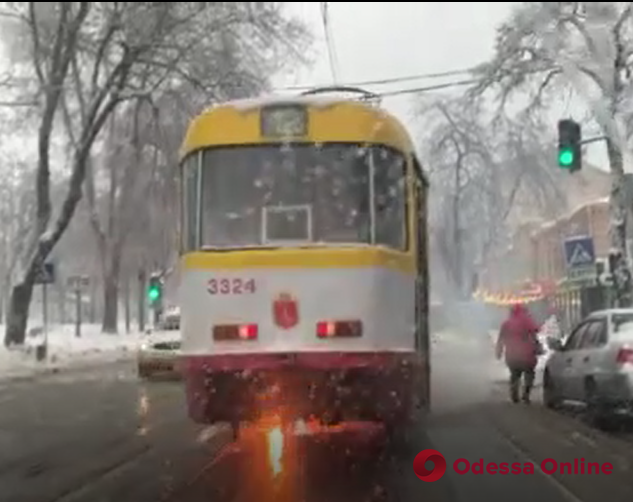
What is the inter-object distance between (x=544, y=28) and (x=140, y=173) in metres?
22.9

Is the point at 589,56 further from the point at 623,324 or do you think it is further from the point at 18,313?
the point at 18,313

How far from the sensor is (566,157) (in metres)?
19.7

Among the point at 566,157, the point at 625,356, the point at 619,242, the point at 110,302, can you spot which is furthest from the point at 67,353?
the point at 625,356

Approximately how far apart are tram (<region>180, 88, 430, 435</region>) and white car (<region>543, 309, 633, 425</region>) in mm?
4378

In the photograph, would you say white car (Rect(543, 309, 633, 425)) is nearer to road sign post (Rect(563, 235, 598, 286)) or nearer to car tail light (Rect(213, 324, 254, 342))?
road sign post (Rect(563, 235, 598, 286))

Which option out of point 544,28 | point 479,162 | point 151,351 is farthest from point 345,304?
point 479,162

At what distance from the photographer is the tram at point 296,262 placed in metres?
10.9

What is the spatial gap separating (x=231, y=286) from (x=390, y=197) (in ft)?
5.41

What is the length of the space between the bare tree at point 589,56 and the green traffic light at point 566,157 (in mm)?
1093

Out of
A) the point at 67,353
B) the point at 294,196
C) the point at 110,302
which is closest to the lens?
the point at 294,196

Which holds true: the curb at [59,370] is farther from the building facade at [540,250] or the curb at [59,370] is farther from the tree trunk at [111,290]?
the building facade at [540,250]

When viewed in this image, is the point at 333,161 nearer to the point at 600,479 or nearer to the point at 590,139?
the point at 600,479

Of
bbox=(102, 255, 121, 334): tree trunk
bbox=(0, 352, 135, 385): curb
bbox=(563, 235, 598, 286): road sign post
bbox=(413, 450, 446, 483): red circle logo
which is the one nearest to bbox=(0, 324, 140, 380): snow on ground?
bbox=(0, 352, 135, 385): curb

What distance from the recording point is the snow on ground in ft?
109
